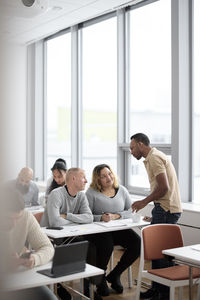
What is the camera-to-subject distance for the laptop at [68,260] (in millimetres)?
2428

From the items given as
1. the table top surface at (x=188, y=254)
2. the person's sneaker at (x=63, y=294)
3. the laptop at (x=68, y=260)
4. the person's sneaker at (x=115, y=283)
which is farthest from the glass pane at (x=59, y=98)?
the laptop at (x=68, y=260)

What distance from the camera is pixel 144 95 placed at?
6.44 meters

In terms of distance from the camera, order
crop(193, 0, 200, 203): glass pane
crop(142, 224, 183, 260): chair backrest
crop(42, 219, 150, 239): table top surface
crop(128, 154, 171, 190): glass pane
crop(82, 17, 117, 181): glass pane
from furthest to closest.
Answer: crop(82, 17, 117, 181): glass pane < crop(128, 154, 171, 190): glass pane < crop(193, 0, 200, 203): glass pane < crop(42, 219, 150, 239): table top surface < crop(142, 224, 183, 260): chair backrest

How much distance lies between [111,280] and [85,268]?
1.71 metres

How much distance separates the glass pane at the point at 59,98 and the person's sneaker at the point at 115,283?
4023mm

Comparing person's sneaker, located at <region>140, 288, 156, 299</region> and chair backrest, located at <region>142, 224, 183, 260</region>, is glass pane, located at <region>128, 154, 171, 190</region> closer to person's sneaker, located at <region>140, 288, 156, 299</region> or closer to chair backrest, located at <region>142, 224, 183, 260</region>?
person's sneaker, located at <region>140, 288, 156, 299</region>

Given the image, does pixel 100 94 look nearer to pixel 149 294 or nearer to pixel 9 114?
pixel 149 294

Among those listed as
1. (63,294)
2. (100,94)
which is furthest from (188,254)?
(100,94)

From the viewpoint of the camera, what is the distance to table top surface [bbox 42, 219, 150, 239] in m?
3.68

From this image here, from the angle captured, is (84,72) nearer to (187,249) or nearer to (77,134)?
(77,134)

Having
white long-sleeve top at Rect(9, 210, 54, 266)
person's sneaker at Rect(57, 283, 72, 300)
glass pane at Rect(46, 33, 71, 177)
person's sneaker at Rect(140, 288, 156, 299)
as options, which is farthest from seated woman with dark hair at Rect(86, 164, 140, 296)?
glass pane at Rect(46, 33, 71, 177)

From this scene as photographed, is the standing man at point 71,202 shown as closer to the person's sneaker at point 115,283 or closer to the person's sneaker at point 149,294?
the person's sneaker at point 115,283

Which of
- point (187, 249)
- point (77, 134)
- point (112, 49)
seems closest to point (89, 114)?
point (77, 134)

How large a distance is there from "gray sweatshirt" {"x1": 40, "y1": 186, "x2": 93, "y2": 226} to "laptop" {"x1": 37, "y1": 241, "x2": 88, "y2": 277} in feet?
4.70
